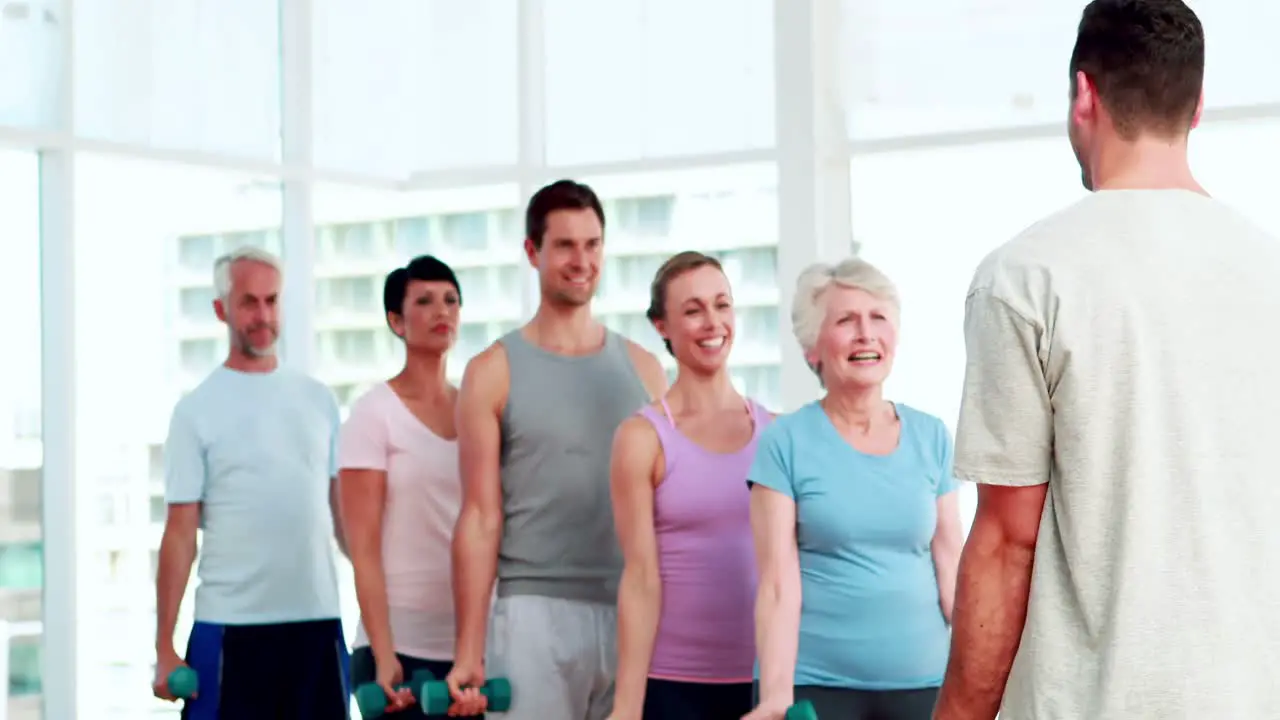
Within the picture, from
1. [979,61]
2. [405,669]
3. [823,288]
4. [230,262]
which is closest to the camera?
[823,288]

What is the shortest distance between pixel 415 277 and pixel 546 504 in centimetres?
94

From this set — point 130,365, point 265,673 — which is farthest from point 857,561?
point 130,365

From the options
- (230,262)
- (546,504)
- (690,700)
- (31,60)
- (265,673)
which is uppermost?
(31,60)

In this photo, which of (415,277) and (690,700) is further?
(415,277)

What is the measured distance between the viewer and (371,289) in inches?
236

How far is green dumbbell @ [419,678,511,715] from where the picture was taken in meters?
3.28

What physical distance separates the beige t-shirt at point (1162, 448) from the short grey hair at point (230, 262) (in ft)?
10.1

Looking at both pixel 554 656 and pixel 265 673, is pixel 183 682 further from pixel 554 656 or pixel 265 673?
pixel 554 656

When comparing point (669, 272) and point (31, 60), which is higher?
point (31, 60)

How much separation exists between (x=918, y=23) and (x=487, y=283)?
74.4 inches

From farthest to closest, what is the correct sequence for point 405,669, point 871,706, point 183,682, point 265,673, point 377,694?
point 265,673, point 183,682, point 405,669, point 377,694, point 871,706

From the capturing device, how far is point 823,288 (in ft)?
10.0

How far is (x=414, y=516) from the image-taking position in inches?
154

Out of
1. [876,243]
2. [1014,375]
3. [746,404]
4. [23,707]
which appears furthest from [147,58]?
[1014,375]
